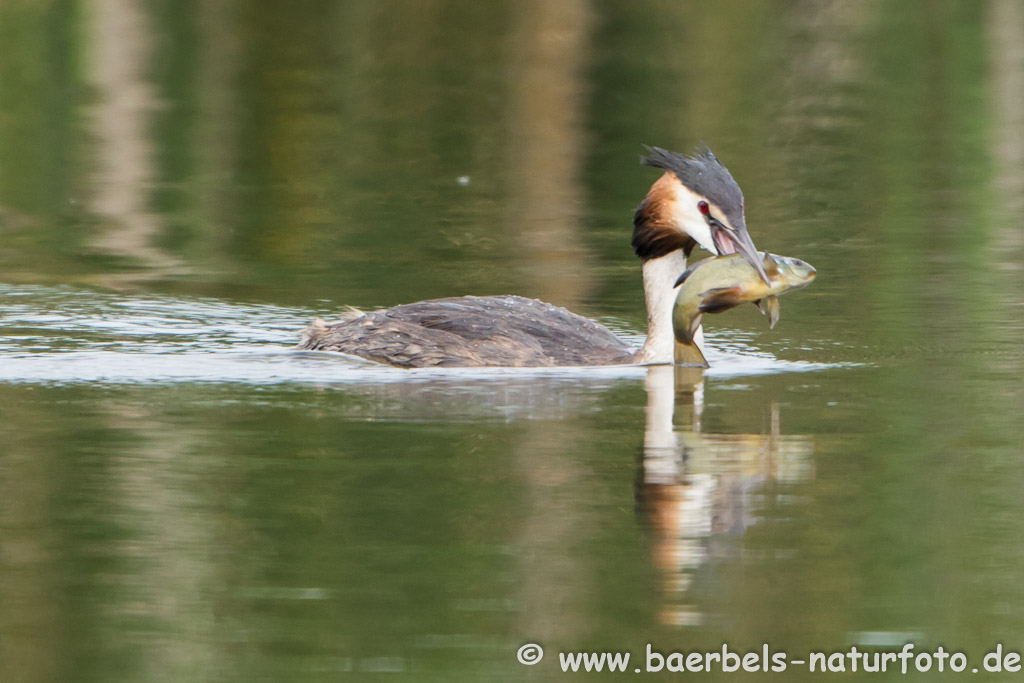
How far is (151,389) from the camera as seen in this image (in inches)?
409

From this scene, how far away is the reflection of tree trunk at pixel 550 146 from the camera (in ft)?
47.5

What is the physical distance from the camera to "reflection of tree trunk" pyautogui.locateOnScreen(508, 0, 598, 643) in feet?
22.7

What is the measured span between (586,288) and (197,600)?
7255 millimetres

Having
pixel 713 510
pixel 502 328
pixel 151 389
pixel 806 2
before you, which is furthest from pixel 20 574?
pixel 806 2

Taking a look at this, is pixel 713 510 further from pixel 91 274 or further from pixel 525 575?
pixel 91 274

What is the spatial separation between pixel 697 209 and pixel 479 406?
164 centimetres

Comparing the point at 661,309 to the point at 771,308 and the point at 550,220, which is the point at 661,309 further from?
the point at 550,220

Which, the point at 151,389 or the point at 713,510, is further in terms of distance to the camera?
the point at 151,389

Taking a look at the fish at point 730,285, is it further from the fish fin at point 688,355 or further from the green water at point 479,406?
the green water at point 479,406

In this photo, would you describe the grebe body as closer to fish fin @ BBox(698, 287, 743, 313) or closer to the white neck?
the white neck

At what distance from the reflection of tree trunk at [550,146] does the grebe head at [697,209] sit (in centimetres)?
246

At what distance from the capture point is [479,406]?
9.88 metres

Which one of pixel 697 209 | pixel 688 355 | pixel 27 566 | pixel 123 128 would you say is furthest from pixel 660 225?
pixel 123 128

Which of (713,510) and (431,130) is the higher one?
(431,130)
